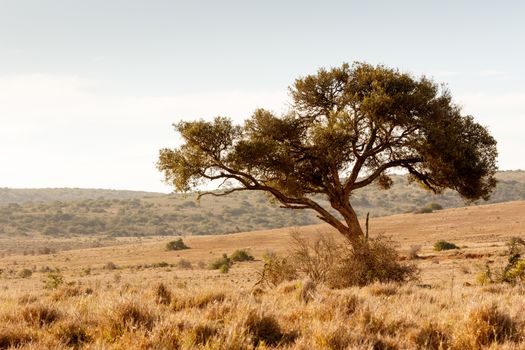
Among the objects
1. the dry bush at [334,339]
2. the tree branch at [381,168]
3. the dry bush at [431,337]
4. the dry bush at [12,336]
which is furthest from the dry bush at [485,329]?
the tree branch at [381,168]

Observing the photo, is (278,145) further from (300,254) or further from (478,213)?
(478,213)

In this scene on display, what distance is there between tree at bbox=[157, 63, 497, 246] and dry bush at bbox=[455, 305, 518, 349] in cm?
1336

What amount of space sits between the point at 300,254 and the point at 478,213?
223ft

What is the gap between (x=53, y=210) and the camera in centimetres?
15312

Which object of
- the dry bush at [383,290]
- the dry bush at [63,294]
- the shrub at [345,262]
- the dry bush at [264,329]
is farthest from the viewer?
the shrub at [345,262]

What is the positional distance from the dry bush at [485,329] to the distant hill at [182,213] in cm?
11772

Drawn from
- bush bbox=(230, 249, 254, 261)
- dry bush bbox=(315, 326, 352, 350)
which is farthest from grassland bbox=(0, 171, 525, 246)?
dry bush bbox=(315, 326, 352, 350)

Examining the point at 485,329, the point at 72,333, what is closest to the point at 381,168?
the point at 485,329

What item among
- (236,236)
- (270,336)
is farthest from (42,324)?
(236,236)

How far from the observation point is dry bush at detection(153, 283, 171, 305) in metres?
10.3

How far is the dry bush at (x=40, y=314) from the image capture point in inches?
319

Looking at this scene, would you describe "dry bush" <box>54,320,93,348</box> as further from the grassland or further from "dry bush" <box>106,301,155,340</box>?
the grassland

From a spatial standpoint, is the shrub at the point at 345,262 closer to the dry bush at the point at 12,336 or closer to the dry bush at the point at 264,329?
the dry bush at the point at 264,329

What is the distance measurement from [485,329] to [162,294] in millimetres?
6260
